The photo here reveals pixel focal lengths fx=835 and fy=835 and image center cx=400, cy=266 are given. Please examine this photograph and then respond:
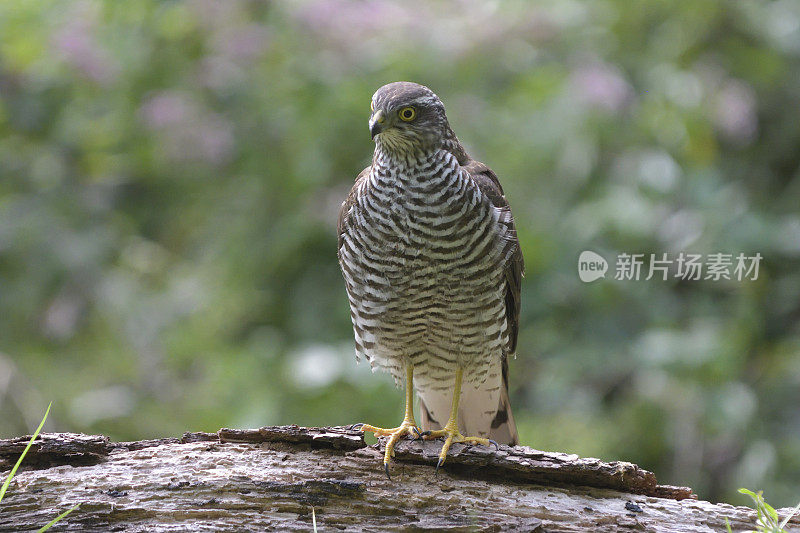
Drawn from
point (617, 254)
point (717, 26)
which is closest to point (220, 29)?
point (617, 254)

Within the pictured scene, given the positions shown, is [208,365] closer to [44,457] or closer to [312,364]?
[312,364]

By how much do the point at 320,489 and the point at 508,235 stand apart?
1.11m

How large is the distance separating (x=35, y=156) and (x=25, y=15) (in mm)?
932

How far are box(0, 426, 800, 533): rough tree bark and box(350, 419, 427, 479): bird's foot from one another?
0.11 feet

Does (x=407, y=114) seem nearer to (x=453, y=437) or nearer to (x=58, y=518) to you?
(x=453, y=437)

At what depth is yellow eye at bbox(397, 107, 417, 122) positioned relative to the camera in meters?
2.82

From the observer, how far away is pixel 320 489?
262cm

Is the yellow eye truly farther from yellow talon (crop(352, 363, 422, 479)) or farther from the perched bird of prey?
yellow talon (crop(352, 363, 422, 479))

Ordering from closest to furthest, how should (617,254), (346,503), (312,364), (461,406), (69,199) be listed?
(346,503)
(461,406)
(312,364)
(617,254)
(69,199)

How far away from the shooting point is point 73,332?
212 inches

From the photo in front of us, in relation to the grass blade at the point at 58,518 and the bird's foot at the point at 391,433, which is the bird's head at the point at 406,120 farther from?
the grass blade at the point at 58,518

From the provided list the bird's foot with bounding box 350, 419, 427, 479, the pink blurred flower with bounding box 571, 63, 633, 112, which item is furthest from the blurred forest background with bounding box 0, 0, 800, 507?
the bird's foot with bounding box 350, 419, 427, 479

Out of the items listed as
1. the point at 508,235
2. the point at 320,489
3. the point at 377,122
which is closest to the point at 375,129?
the point at 377,122

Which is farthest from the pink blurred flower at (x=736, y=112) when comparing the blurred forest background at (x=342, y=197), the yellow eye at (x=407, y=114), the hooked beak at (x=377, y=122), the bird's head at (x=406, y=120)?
the hooked beak at (x=377, y=122)
